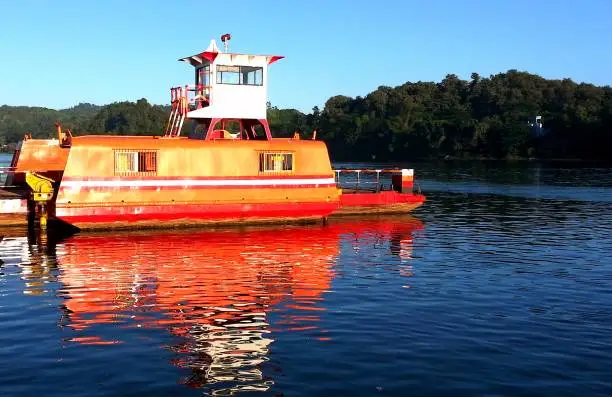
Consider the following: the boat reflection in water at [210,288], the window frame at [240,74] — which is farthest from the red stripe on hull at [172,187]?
the window frame at [240,74]

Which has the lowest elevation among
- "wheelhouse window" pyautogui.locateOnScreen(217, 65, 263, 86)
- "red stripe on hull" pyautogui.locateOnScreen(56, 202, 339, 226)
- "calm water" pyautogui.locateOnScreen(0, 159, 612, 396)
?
"calm water" pyautogui.locateOnScreen(0, 159, 612, 396)

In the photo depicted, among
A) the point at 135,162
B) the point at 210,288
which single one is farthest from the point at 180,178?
the point at 210,288

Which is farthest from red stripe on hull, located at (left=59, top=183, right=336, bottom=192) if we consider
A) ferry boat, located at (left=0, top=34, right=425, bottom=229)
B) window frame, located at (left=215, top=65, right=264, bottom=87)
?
window frame, located at (left=215, top=65, right=264, bottom=87)

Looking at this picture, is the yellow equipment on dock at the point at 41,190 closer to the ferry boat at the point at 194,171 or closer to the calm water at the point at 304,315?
the ferry boat at the point at 194,171

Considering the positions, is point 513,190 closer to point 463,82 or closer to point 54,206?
point 54,206

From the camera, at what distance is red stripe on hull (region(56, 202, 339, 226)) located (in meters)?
27.7

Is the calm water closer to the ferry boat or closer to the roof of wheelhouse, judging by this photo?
the ferry boat

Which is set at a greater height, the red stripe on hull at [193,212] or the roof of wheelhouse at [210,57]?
the roof of wheelhouse at [210,57]

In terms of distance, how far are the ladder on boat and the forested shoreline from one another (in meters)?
119

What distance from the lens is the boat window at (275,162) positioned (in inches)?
1215

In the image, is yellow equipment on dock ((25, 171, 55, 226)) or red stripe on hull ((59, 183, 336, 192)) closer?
yellow equipment on dock ((25, 171, 55, 226))

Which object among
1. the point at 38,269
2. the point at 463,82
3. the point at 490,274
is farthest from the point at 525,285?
the point at 463,82

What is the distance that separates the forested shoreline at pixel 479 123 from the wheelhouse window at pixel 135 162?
4819 inches

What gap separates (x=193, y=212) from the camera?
29.7 meters
